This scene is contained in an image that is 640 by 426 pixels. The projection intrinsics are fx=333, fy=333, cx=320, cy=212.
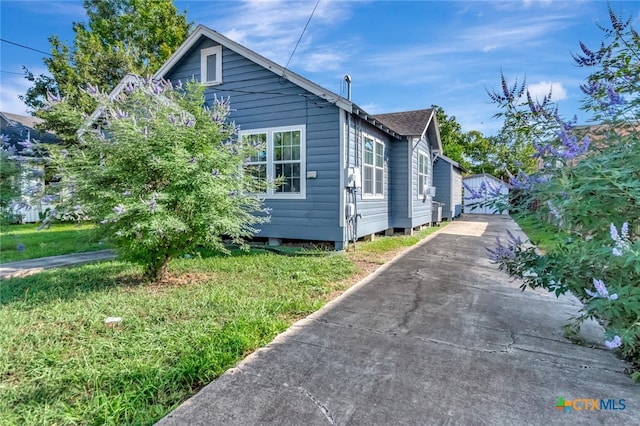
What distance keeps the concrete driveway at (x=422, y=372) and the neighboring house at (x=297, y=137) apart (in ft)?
12.1

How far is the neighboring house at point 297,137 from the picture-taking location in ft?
24.3

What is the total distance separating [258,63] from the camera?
25.7 ft

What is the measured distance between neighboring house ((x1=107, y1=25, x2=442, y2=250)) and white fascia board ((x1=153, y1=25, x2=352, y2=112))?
0.02 metres

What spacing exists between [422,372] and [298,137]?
6158 mm

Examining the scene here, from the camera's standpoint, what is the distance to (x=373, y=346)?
9.73 ft

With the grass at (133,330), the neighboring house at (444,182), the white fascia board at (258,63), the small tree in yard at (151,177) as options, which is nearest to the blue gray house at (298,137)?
the white fascia board at (258,63)

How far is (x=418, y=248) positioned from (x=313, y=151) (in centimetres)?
367

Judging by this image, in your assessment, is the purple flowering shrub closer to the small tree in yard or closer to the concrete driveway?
the concrete driveway

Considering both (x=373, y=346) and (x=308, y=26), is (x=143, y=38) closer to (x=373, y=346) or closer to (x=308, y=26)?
(x=308, y=26)

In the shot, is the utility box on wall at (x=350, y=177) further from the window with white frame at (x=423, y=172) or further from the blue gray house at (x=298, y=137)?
the window with white frame at (x=423, y=172)

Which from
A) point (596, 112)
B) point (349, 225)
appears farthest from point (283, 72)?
point (596, 112)

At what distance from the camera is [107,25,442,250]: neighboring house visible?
24.3 feet

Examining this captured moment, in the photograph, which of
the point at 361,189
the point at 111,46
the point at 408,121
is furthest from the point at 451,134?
the point at 361,189

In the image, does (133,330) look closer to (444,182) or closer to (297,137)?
(297,137)
